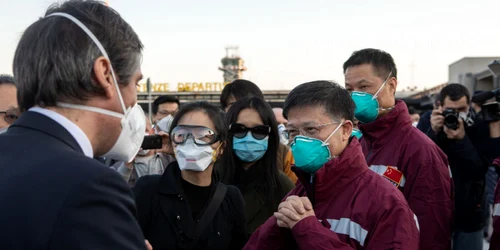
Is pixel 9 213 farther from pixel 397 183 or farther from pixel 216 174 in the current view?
pixel 397 183

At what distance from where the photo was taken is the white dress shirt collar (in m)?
1.38

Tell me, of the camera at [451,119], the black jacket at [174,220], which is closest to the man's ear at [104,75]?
the black jacket at [174,220]

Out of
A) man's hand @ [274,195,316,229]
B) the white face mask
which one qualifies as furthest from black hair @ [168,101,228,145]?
man's hand @ [274,195,316,229]

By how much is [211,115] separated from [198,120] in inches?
4.4

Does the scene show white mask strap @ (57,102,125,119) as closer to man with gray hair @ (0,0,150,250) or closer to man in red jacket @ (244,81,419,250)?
man with gray hair @ (0,0,150,250)

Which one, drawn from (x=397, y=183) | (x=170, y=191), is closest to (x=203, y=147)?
(x=170, y=191)

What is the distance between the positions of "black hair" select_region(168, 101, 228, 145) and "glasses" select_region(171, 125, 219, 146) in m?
0.06

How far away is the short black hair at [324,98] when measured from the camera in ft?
8.53

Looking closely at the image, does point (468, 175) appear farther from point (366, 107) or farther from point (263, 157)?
point (263, 157)

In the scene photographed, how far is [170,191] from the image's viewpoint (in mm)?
2963

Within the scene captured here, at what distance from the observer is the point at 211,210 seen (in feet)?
9.79

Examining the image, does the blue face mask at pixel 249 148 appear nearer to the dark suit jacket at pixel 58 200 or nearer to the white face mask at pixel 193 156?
the white face mask at pixel 193 156

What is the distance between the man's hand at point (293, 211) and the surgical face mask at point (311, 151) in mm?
397

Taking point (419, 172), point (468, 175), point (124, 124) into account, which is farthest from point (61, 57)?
point (468, 175)
